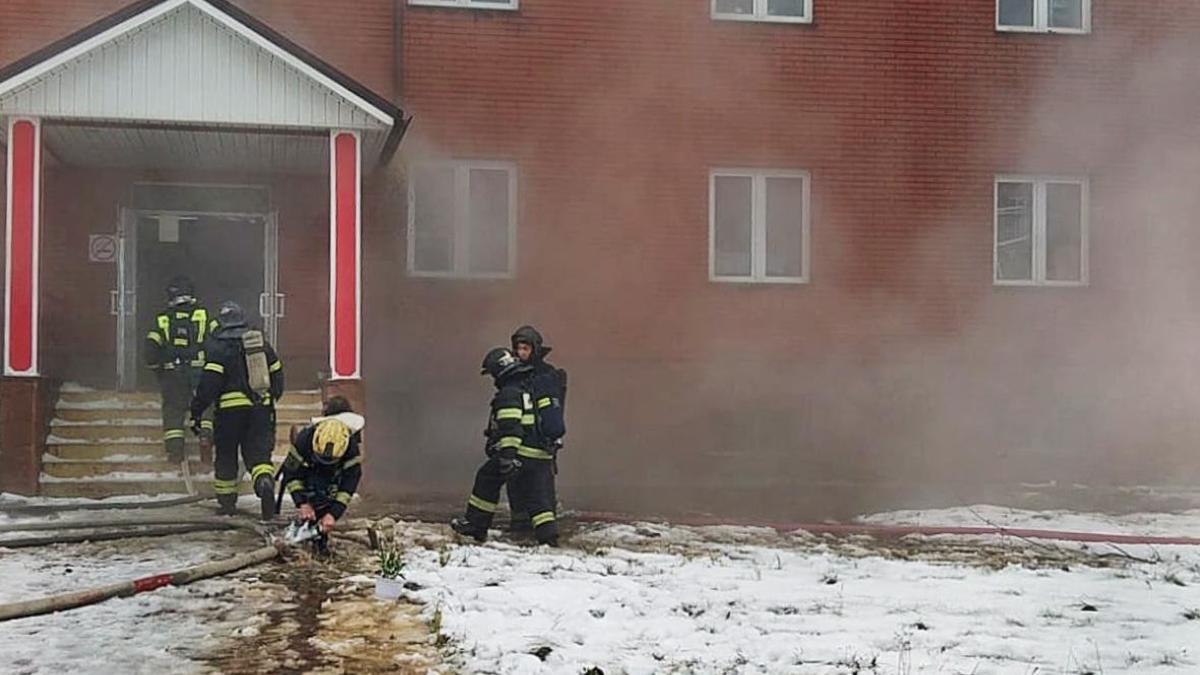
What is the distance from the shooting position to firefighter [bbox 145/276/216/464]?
9367 millimetres

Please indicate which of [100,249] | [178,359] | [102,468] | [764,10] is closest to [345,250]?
[178,359]

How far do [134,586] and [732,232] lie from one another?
8220 mm

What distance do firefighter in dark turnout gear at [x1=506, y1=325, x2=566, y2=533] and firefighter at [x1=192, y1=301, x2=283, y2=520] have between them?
171cm

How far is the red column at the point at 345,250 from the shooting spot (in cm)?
966

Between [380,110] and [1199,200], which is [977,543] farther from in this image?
[1199,200]

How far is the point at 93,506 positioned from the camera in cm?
837

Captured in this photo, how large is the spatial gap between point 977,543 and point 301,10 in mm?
7798

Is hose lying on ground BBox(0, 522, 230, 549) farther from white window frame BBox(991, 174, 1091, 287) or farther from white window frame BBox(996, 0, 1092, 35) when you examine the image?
white window frame BBox(996, 0, 1092, 35)

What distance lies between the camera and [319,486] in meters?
6.70

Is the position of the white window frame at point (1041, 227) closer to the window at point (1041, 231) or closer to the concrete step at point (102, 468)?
the window at point (1041, 231)

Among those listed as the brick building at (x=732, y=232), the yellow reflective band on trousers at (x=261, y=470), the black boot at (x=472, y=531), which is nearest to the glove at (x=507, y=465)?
the black boot at (x=472, y=531)

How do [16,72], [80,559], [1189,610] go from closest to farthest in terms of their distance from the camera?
1. [1189,610]
2. [80,559]
3. [16,72]

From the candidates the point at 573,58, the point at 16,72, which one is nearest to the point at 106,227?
the point at 16,72

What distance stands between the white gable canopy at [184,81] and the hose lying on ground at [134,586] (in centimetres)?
420
